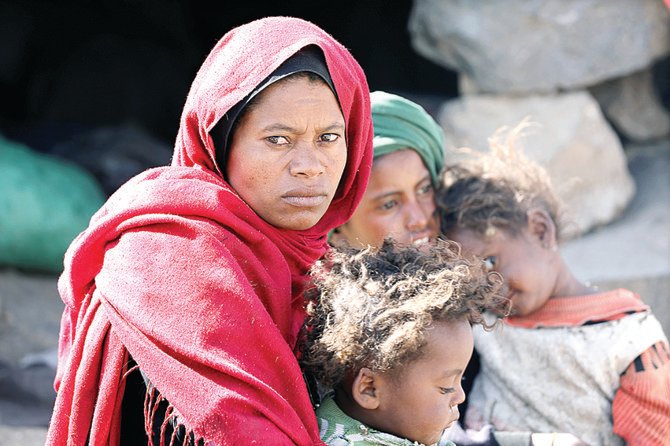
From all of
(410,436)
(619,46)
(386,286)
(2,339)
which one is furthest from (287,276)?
(619,46)

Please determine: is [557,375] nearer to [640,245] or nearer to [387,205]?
[387,205]

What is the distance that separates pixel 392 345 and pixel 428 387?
0.44ft

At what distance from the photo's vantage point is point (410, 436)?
78.3 inches

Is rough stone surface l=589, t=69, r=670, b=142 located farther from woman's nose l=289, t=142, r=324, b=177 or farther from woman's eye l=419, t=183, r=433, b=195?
woman's nose l=289, t=142, r=324, b=177

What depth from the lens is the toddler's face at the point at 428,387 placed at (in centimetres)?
196

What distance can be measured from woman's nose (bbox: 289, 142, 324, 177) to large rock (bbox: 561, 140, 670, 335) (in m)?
2.89

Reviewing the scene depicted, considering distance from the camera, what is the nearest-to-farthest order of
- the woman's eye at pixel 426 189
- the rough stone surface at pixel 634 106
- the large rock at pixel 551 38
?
the woman's eye at pixel 426 189
the large rock at pixel 551 38
the rough stone surface at pixel 634 106

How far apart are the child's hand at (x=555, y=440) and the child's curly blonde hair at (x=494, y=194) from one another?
686 millimetres

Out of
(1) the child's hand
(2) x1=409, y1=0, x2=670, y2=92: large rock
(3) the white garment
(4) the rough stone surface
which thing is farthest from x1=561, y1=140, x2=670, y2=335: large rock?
(1) the child's hand

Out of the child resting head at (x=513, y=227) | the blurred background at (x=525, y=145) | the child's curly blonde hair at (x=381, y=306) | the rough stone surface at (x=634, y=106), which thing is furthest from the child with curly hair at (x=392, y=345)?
the rough stone surface at (x=634, y=106)

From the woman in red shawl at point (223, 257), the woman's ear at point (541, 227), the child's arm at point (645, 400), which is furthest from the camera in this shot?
the woman's ear at point (541, 227)

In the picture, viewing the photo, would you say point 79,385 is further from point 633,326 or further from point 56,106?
point 56,106

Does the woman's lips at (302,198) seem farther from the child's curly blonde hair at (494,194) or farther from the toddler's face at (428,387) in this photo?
the child's curly blonde hair at (494,194)

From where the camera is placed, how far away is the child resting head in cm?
271
